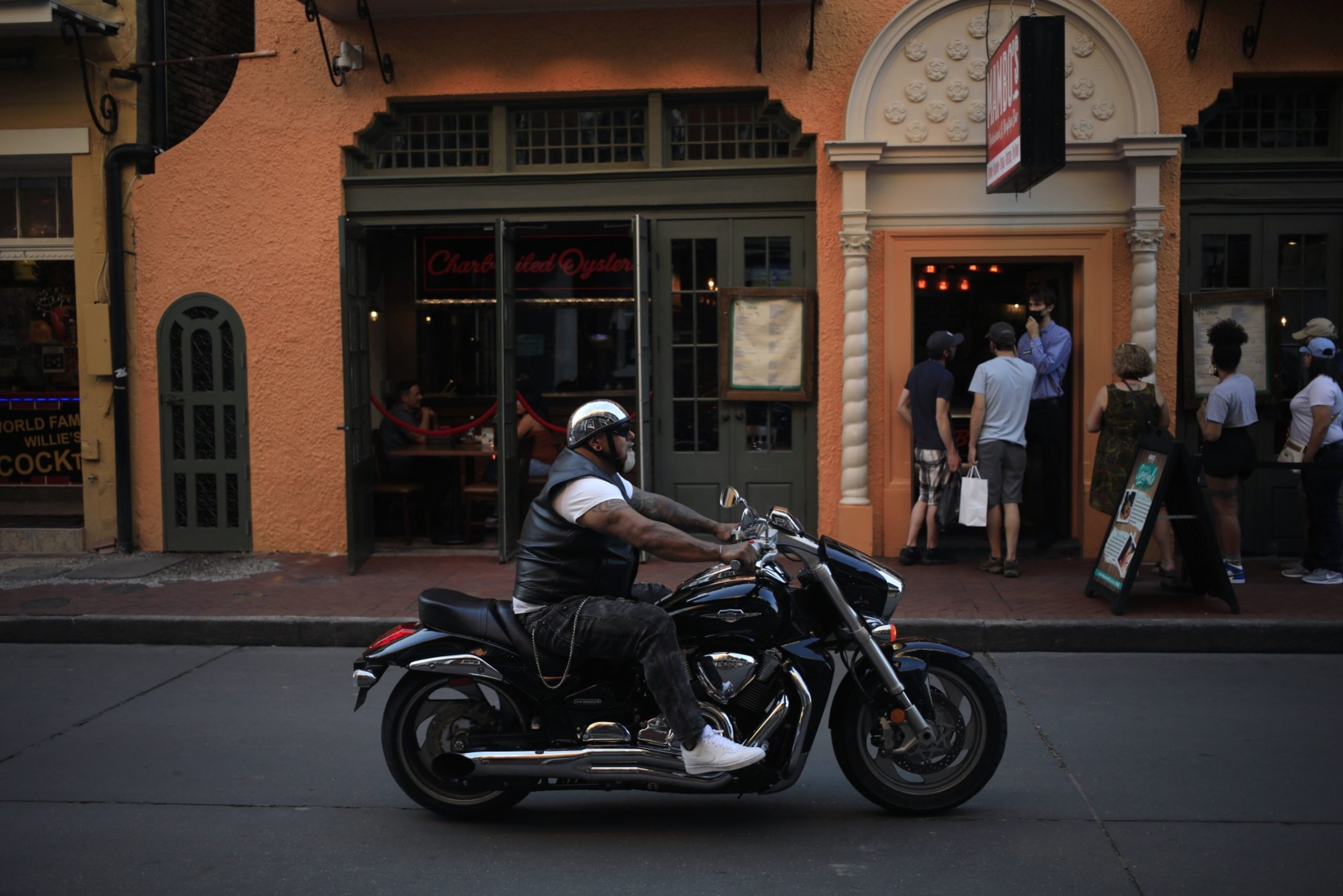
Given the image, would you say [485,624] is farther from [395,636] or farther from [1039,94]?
[1039,94]

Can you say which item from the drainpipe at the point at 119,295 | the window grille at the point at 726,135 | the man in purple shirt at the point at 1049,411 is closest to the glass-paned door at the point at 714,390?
the window grille at the point at 726,135

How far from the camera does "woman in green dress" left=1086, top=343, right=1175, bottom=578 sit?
28.8 feet

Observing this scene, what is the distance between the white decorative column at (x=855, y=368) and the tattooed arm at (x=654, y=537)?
5.63m

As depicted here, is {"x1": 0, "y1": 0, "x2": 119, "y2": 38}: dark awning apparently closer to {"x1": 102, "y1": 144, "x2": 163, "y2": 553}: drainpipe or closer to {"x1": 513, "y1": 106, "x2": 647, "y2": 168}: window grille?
{"x1": 102, "y1": 144, "x2": 163, "y2": 553}: drainpipe

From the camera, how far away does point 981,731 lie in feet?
15.7

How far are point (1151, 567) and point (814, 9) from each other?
5.26 metres

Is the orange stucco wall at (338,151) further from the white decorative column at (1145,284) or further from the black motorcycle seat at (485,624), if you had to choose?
the black motorcycle seat at (485,624)

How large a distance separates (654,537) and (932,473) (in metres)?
5.62

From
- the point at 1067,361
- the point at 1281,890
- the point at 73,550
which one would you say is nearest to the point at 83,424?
the point at 73,550

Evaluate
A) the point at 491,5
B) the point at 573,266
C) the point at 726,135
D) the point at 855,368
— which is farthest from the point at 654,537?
the point at 573,266

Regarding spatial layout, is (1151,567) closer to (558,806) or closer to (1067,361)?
(1067,361)

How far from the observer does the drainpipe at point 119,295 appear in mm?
10648

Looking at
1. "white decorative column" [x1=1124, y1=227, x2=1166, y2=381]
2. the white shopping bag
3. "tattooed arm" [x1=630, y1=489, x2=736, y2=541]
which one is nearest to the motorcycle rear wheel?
"tattooed arm" [x1=630, y1=489, x2=736, y2=541]

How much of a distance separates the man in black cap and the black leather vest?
533 centimetres
